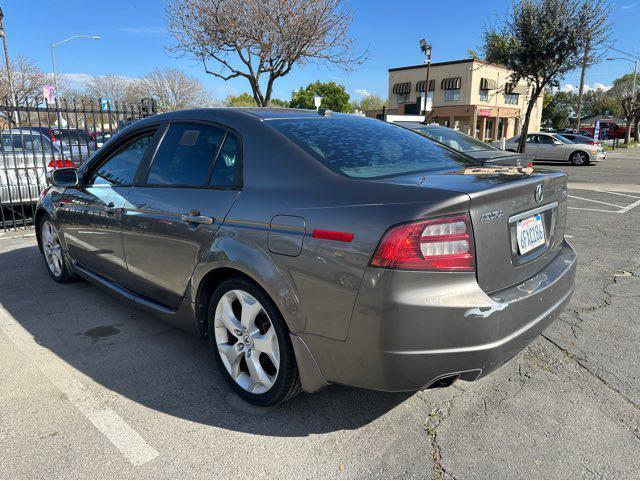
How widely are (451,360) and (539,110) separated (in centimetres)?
6166

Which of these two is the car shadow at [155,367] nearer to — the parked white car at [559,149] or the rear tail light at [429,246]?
the rear tail light at [429,246]

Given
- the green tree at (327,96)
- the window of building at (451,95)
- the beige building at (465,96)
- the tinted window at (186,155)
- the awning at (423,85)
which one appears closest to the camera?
the tinted window at (186,155)

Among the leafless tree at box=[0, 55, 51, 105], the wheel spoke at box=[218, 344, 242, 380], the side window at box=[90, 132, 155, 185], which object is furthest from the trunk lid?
the leafless tree at box=[0, 55, 51, 105]

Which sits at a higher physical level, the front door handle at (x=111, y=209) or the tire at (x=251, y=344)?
the front door handle at (x=111, y=209)

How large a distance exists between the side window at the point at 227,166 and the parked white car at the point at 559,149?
67.8 ft

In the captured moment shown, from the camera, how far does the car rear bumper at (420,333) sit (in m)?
1.92

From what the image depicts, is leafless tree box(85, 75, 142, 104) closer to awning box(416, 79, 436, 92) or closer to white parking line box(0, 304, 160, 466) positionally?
awning box(416, 79, 436, 92)

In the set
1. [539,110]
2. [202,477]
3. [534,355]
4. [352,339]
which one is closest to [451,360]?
[352,339]

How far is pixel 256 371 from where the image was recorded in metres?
2.54

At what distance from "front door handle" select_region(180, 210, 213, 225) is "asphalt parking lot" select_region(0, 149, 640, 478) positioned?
983 millimetres

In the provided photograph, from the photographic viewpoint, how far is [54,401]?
2.68 metres

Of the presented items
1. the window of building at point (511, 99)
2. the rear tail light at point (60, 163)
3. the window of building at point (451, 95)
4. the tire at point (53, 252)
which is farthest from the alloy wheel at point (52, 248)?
the window of building at point (511, 99)

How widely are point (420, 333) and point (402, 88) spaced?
5072 centimetres

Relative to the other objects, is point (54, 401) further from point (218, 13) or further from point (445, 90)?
point (445, 90)
